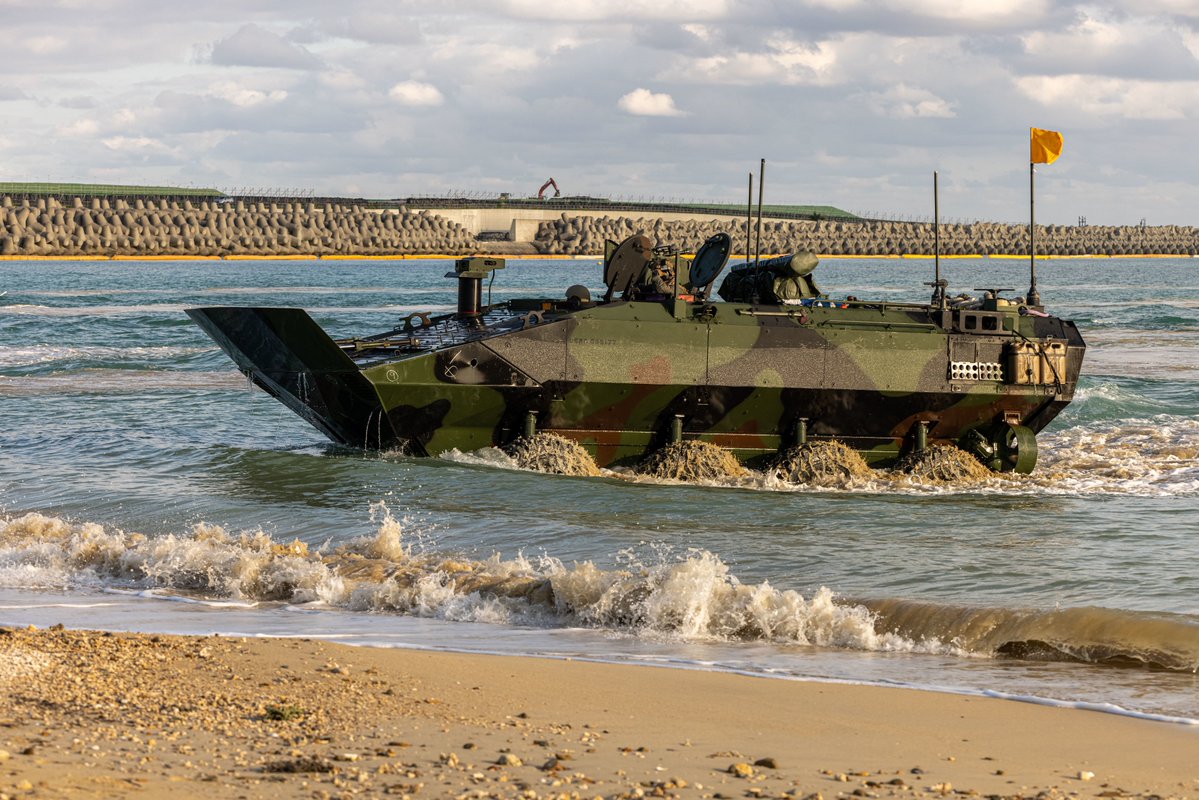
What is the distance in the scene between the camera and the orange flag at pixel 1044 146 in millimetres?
17797

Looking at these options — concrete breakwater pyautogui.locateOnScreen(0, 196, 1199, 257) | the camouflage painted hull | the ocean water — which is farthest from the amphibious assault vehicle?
concrete breakwater pyautogui.locateOnScreen(0, 196, 1199, 257)

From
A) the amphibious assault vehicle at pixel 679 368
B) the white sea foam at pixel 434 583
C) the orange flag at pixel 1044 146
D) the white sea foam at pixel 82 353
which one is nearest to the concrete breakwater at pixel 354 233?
the white sea foam at pixel 82 353

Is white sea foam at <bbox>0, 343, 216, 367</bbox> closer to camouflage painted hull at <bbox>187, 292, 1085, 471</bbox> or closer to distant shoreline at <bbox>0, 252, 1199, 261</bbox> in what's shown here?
camouflage painted hull at <bbox>187, 292, 1085, 471</bbox>

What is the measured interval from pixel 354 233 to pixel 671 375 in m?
95.5

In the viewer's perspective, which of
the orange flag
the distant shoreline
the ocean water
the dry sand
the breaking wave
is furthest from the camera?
the distant shoreline

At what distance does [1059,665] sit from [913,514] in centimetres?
521

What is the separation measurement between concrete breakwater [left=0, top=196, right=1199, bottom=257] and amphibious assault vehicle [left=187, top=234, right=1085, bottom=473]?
70.3m

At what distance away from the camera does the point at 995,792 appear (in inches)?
229

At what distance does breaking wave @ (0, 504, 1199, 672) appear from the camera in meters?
9.10

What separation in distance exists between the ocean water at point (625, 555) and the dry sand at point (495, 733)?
64 centimetres

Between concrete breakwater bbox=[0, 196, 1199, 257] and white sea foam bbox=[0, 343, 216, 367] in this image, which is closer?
white sea foam bbox=[0, 343, 216, 367]

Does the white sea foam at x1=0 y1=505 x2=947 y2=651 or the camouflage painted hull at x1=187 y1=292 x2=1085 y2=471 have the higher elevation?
the camouflage painted hull at x1=187 y1=292 x2=1085 y2=471

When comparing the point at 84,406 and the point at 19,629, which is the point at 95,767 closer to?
the point at 19,629

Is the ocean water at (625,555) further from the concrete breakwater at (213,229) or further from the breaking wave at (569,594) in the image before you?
the concrete breakwater at (213,229)
